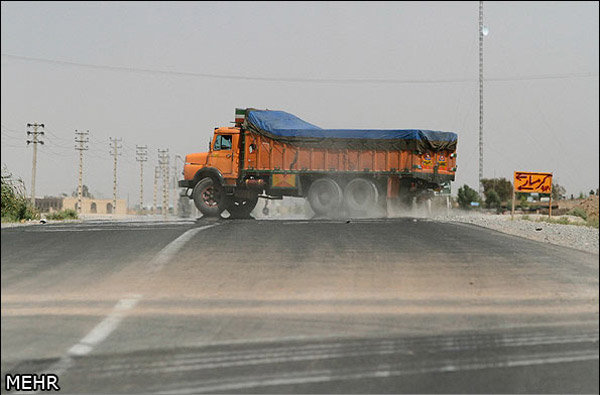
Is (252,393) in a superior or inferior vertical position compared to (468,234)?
inferior

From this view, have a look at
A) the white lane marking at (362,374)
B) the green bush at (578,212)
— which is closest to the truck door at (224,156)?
the green bush at (578,212)

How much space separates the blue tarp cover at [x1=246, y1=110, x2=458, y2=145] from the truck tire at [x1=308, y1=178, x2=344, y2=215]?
1926mm

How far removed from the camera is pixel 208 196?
98.8 ft

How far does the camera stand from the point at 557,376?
280 inches

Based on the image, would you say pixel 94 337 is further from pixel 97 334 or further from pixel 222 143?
pixel 222 143

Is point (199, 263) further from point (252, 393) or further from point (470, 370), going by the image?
point (470, 370)

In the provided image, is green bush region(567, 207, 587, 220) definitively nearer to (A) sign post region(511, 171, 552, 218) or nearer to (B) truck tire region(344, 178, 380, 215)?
(B) truck tire region(344, 178, 380, 215)

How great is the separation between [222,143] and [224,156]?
61cm

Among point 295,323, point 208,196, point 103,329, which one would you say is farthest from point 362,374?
point 208,196

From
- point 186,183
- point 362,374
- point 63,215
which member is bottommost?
point 362,374

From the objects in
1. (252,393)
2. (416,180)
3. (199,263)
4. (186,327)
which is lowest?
(252,393)

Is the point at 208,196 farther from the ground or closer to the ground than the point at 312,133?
closer to the ground

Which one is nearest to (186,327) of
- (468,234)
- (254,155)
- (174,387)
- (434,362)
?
(174,387)

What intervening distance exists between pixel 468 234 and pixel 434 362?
16.9 feet
